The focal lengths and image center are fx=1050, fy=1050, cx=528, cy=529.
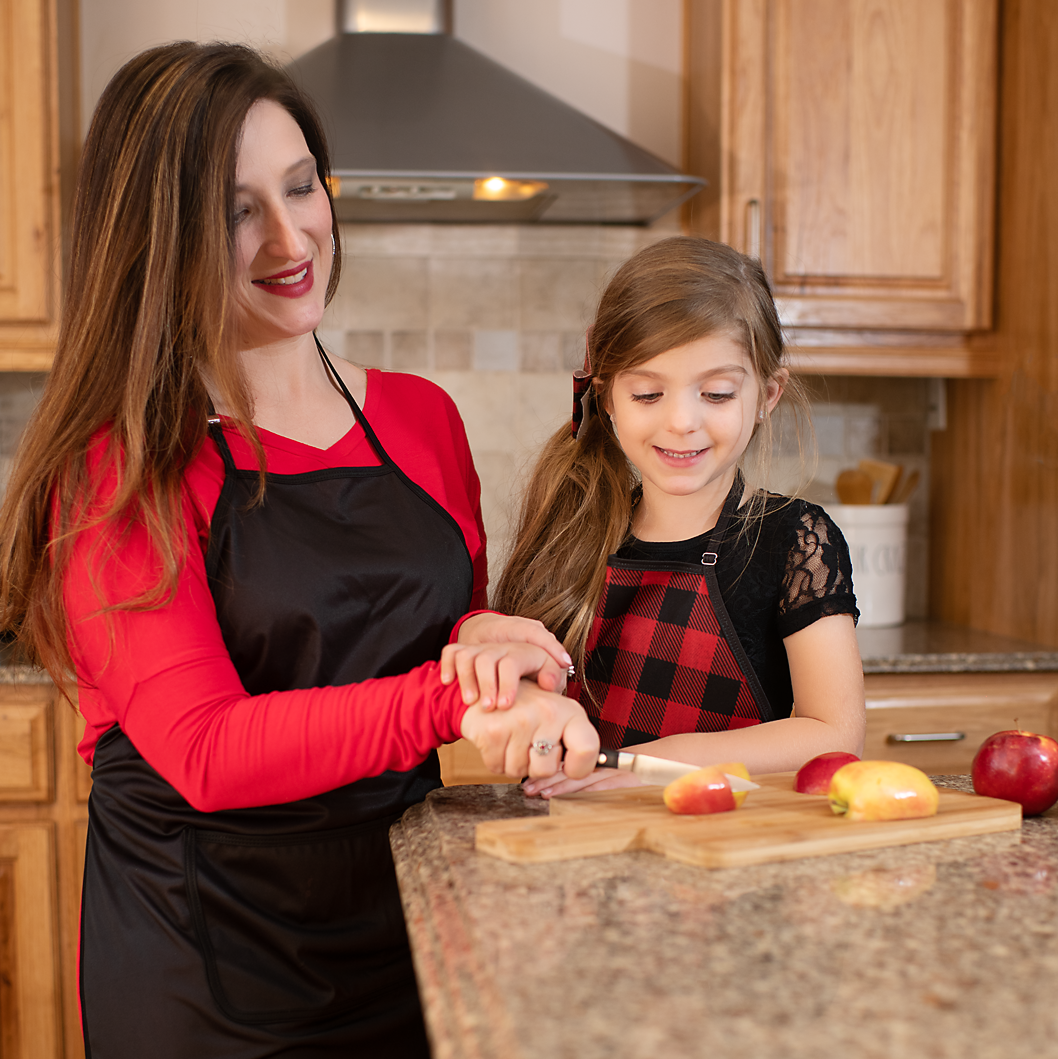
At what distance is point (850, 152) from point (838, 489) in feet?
2.51

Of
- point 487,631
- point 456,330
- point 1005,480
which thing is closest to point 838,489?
point 1005,480

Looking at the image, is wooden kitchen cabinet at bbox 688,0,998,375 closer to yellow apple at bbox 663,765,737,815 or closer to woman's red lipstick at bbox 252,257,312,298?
woman's red lipstick at bbox 252,257,312,298

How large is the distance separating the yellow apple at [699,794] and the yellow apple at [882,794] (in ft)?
0.27

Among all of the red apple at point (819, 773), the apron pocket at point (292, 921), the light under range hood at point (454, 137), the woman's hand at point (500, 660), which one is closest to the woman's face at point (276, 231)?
the woman's hand at point (500, 660)

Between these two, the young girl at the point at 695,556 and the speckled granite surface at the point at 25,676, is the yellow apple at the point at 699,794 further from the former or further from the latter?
the speckled granite surface at the point at 25,676

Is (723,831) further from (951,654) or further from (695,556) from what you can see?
(951,654)

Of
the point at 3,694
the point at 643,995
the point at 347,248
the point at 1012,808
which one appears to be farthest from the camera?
the point at 347,248

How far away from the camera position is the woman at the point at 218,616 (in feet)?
2.70

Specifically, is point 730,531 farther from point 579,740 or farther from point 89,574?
point 89,574

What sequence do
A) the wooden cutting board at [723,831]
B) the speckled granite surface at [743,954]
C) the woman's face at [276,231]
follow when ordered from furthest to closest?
the woman's face at [276,231] < the wooden cutting board at [723,831] < the speckled granite surface at [743,954]

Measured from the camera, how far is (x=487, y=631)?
958 mm

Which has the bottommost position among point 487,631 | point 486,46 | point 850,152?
point 487,631

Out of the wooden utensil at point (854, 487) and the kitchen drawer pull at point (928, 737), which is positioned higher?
the wooden utensil at point (854, 487)

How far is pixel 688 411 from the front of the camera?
3.76 ft
